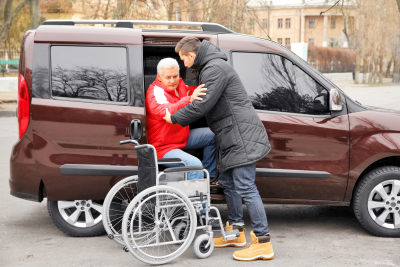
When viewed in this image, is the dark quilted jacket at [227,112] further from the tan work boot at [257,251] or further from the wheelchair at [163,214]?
the tan work boot at [257,251]

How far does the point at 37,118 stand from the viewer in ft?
13.6

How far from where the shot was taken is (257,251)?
392 centimetres

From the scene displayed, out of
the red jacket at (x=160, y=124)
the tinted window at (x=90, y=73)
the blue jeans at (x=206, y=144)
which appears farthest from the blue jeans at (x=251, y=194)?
the tinted window at (x=90, y=73)

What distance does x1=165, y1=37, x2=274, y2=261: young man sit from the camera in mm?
3885

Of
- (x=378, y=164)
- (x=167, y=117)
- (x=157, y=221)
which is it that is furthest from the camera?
(x=378, y=164)

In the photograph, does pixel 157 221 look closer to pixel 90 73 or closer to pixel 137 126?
pixel 137 126

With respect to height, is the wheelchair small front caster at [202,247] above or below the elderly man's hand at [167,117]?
below

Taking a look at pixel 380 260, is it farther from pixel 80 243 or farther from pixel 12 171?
pixel 12 171

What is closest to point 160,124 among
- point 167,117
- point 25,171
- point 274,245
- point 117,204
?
point 167,117

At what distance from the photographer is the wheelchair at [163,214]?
3.71 meters

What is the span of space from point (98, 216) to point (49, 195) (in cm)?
50

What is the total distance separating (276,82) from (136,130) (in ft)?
4.59

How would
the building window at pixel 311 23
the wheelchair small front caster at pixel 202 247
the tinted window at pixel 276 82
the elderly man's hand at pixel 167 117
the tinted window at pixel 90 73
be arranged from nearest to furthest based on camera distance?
the wheelchair small front caster at pixel 202 247 → the elderly man's hand at pixel 167 117 → the tinted window at pixel 90 73 → the tinted window at pixel 276 82 → the building window at pixel 311 23

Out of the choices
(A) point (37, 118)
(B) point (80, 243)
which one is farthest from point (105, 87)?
(B) point (80, 243)
